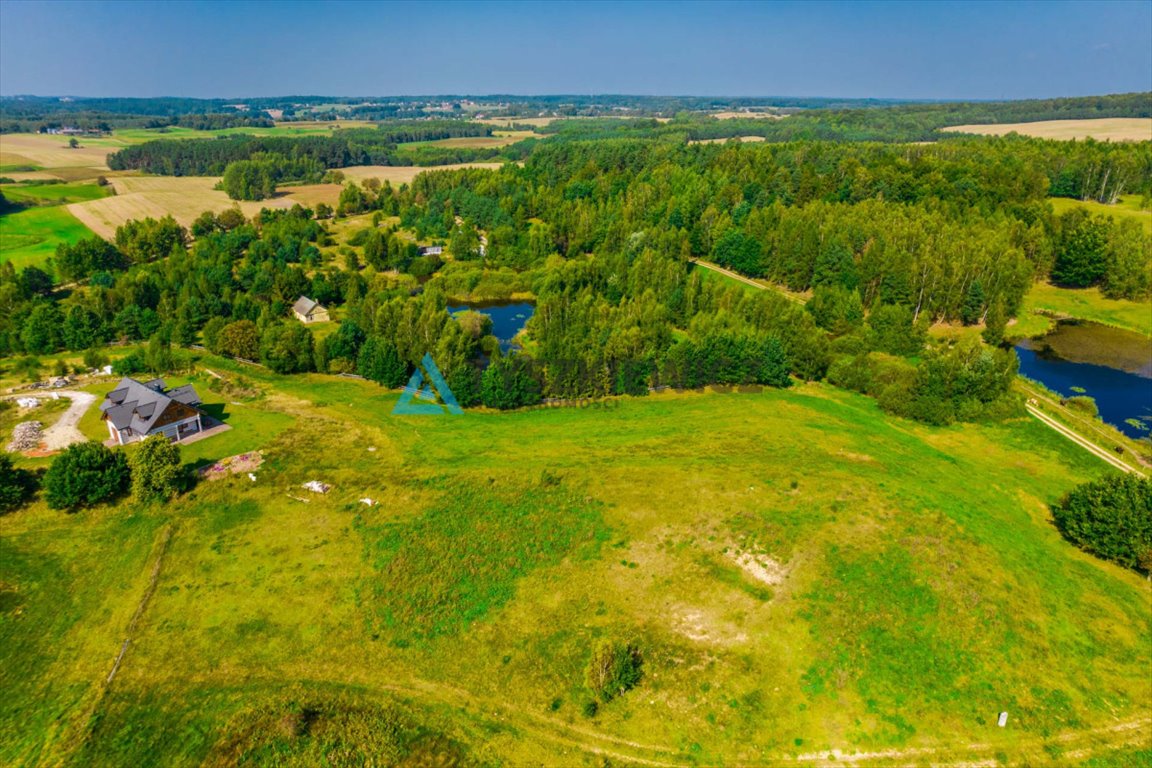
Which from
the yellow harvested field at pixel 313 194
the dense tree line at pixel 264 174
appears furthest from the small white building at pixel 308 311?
the dense tree line at pixel 264 174

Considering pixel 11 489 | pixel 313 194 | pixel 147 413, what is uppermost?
pixel 313 194

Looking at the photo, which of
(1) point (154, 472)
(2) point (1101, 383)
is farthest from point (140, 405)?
(2) point (1101, 383)

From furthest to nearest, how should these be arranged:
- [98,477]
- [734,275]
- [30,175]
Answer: [30,175] → [734,275] → [98,477]

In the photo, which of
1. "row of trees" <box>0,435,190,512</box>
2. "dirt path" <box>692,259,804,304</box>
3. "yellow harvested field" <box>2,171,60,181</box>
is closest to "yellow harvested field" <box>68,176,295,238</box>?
"yellow harvested field" <box>2,171,60,181</box>

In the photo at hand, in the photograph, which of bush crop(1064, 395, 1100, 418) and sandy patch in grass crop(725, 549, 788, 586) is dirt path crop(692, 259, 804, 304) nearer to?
bush crop(1064, 395, 1100, 418)

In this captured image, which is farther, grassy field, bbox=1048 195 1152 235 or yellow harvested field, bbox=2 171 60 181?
yellow harvested field, bbox=2 171 60 181

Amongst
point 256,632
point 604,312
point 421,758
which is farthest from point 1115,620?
point 604,312

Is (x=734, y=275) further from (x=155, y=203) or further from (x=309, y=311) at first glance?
(x=155, y=203)
